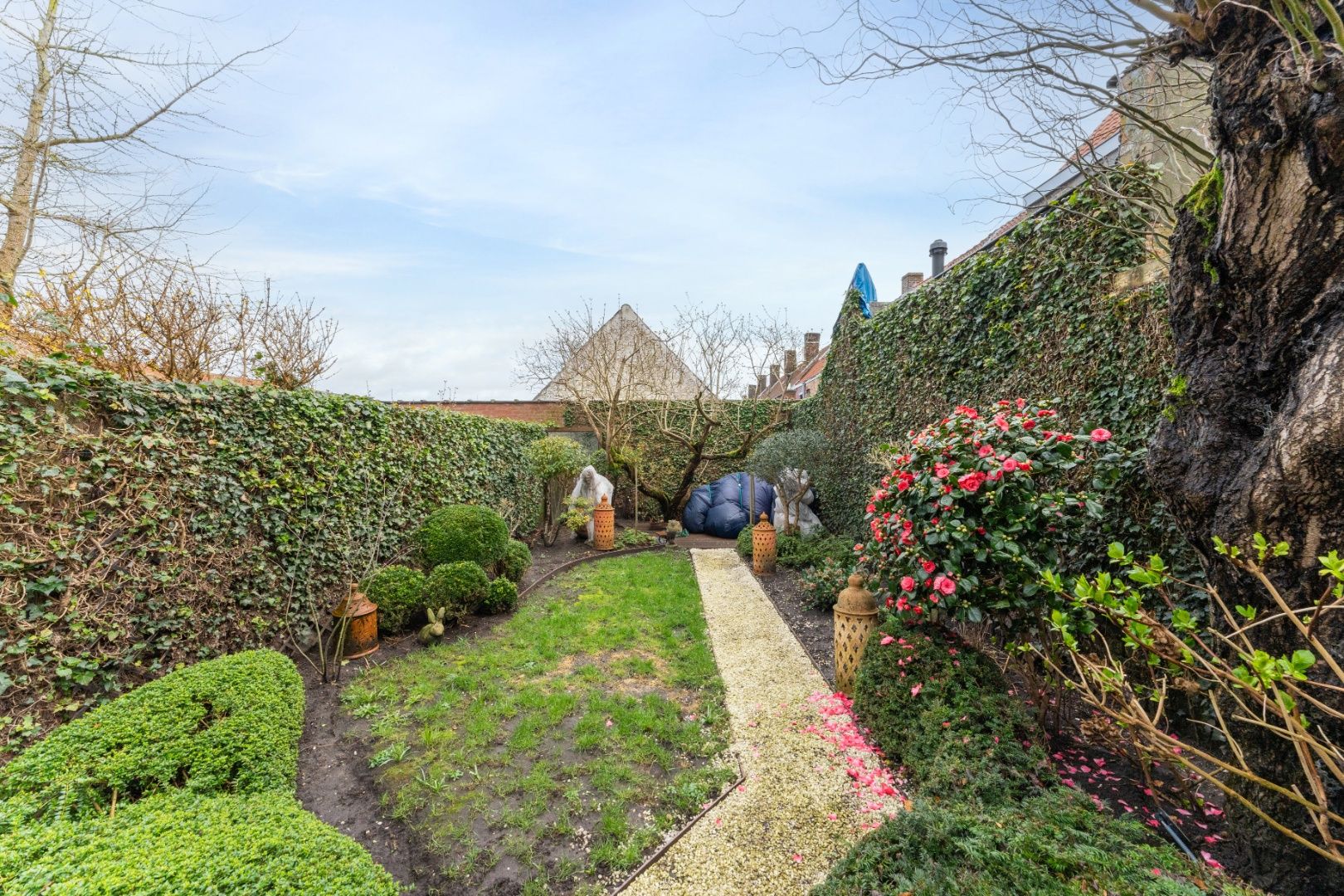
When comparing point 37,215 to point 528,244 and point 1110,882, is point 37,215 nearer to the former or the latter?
point 528,244

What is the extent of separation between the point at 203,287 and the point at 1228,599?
7443 millimetres

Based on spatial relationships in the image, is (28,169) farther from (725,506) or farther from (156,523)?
(725,506)

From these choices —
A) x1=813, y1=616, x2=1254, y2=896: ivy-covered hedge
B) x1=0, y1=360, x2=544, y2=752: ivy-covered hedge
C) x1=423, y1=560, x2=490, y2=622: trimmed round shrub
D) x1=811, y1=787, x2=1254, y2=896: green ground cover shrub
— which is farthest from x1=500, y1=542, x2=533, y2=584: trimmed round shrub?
x1=811, y1=787, x2=1254, y2=896: green ground cover shrub

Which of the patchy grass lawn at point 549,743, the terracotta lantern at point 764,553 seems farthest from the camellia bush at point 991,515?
the terracotta lantern at point 764,553

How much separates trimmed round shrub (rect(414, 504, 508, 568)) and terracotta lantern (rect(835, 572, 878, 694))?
147 inches

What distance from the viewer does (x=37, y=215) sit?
4664 mm

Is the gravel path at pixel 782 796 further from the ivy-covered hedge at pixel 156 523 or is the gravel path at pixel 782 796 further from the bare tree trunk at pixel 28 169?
the bare tree trunk at pixel 28 169

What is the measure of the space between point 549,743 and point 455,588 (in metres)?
2.16

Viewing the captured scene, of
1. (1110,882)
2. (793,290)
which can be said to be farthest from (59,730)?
(793,290)

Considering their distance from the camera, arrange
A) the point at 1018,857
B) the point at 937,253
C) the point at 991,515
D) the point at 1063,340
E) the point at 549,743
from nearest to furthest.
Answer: the point at 1018,857 < the point at 991,515 < the point at 549,743 < the point at 1063,340 < the point at 937,253

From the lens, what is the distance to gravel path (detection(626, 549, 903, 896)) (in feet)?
6.74

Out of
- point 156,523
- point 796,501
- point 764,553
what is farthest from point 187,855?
point 796,501

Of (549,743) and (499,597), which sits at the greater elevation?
(499,597)

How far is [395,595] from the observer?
4.41 meters
